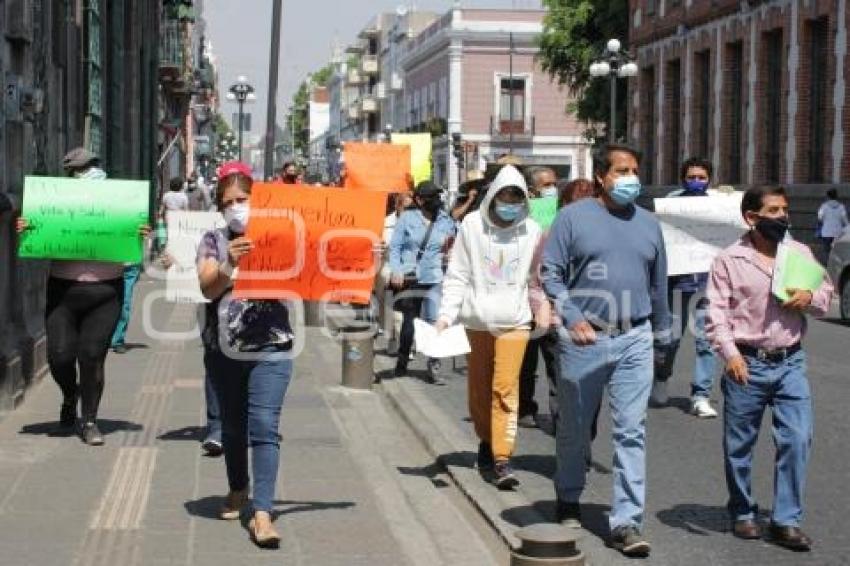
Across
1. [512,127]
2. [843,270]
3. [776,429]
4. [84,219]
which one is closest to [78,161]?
[84,219]

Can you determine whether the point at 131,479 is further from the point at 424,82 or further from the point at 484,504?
the point at 424,82

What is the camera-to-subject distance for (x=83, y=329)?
1002 cm

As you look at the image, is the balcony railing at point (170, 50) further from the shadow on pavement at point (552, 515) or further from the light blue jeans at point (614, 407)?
the light blue jeans at point (614, 407)

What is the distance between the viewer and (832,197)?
95.9 ft

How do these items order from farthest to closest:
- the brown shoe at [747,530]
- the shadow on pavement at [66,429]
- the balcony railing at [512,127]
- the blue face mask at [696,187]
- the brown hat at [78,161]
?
the balcony railing at [512,127] < the blue face mask at [696,187] < the brown hat at [78,161] < the shadow on pavement at [66,429] < the brown shoe at [747,530]

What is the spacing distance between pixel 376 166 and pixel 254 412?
11.8 m

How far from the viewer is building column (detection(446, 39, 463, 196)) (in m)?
76.4

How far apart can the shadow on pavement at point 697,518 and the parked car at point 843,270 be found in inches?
515

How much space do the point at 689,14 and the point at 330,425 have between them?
3240 cm

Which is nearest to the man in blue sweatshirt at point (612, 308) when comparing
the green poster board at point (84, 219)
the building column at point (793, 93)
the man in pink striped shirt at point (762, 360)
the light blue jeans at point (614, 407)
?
the light blue jeans at point (614, 407)

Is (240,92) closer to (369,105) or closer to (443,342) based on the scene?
(443,342)

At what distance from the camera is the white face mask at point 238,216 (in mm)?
7566

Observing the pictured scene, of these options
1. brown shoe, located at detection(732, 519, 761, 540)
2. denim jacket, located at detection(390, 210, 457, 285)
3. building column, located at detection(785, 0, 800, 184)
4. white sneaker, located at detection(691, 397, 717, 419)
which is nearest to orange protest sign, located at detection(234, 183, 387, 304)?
brown shoe, located at detection(732, 519, 761, 540)

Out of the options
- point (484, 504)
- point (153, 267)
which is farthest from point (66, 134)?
A: point (153, 267)
